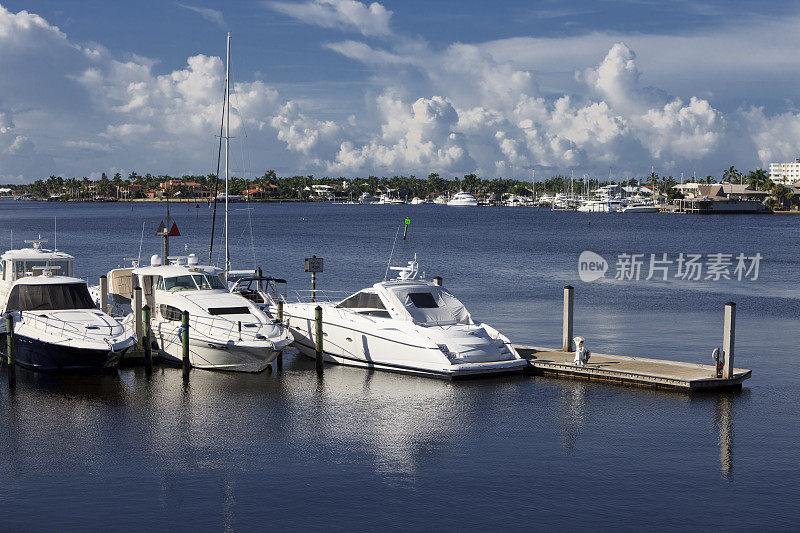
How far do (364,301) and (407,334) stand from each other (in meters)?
2.44

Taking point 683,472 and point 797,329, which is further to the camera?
point 797,329

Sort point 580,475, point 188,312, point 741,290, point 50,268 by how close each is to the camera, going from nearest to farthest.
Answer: point 580,475 → point 188,312 → point 50,268 → point 741,290

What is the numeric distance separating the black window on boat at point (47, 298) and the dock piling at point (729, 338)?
1878 centimetres

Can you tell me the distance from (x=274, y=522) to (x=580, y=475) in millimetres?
6214

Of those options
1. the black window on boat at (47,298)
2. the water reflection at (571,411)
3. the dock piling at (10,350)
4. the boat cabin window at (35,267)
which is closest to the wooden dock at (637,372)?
the water reflection at (571,411)

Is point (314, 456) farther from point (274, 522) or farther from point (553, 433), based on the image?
point (553, 433)

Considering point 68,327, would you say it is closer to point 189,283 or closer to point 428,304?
point 189,283

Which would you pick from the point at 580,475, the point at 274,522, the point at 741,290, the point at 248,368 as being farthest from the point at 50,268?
the point at 741,290

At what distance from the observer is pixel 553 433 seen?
67.8 ft

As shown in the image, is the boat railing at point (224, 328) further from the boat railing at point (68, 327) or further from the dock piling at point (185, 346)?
the boat railing at point (68, 327)

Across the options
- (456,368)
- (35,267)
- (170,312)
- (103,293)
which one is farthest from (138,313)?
(456,368)

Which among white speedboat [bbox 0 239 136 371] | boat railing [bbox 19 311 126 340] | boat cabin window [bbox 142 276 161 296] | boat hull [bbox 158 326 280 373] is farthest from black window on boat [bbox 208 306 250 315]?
boat cabin window [bbox 142 276 161 296]

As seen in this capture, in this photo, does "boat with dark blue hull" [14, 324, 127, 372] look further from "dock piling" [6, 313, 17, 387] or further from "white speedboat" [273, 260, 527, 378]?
"white speedboat" [273, 260, 527, 378]

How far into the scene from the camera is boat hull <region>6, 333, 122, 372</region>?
25.1 metres
